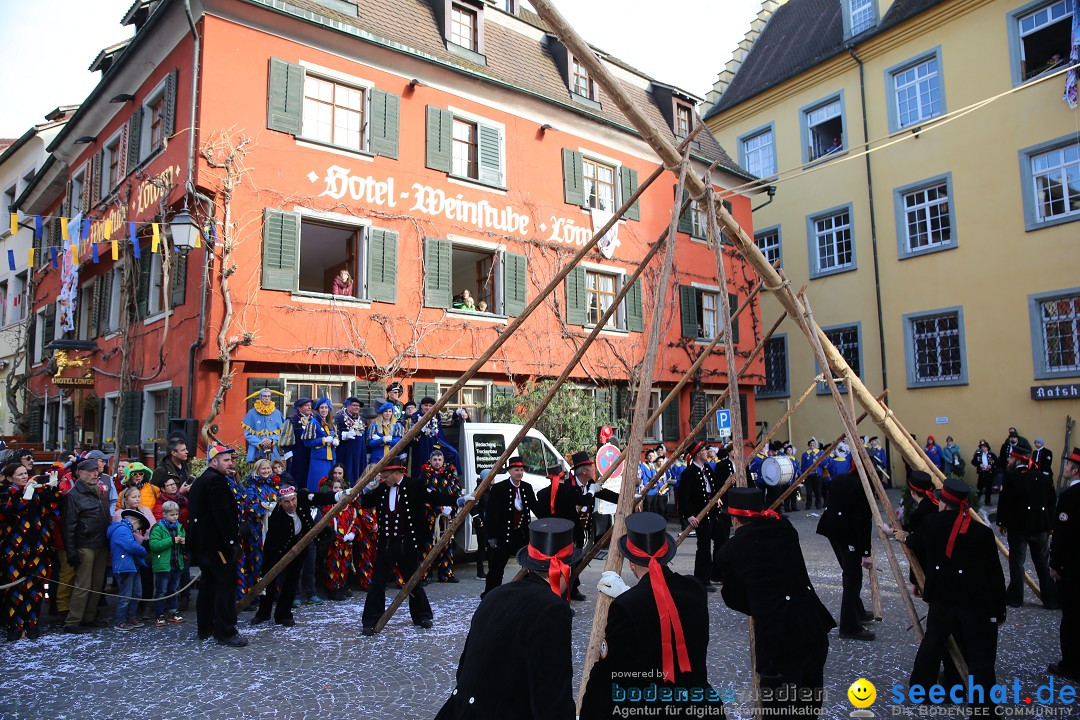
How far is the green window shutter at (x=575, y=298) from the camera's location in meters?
18.8

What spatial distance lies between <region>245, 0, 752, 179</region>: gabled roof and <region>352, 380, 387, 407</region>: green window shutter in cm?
740

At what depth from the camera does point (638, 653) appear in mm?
3283

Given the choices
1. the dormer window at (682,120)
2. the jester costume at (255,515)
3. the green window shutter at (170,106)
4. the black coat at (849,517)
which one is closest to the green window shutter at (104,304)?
the green window shutter at (170,106)

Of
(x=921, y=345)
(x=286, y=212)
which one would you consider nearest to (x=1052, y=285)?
(x=921, y=345)

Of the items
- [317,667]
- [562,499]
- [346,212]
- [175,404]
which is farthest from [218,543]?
[346,212]

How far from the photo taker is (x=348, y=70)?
50.9 ft

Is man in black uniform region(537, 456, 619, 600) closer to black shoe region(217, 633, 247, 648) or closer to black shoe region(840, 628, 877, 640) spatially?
black shoe region(840, 628, 877, 640)

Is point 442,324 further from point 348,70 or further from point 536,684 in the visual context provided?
point 536,684

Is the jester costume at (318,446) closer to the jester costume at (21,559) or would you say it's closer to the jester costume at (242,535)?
the jester costume at (242,535)

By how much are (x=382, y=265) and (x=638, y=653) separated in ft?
43.1

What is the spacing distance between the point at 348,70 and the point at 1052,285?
18.9 metres

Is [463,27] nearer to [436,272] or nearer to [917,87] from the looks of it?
[436,272]

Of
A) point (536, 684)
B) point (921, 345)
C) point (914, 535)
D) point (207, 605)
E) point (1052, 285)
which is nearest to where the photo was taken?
point (536, 684)

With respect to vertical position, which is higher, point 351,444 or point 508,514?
point 351,444
